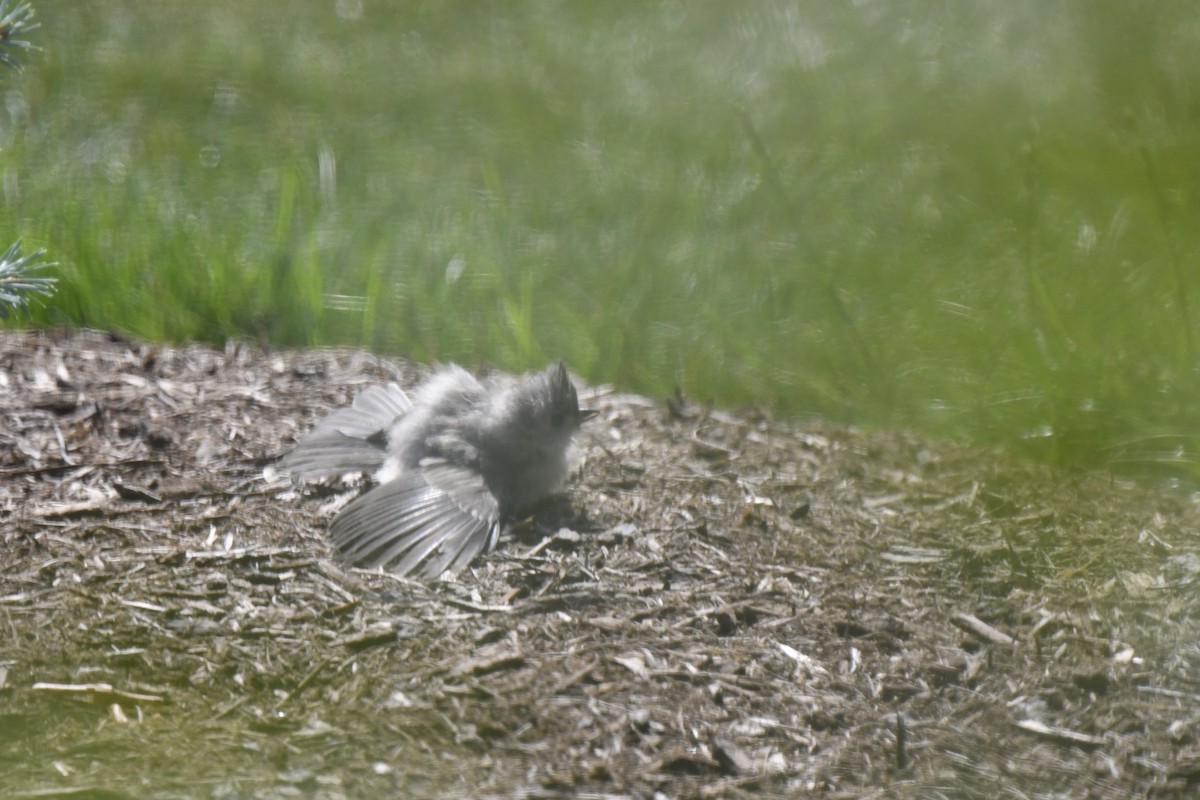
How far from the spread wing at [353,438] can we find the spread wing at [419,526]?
26 cm

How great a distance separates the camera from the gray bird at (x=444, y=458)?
3.82m

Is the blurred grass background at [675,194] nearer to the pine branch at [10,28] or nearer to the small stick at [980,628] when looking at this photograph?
the small stick at [980,628]

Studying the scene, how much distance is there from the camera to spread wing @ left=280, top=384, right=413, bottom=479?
421 centimetres

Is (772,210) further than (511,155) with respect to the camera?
No

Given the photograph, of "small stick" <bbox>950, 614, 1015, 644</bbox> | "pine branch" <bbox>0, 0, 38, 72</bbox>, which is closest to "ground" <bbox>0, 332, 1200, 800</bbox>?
"small stick" <bbox>950, 614, 1015, 644</bbox>

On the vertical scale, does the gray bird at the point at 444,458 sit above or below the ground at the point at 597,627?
above

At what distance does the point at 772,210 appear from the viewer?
24.9 feet

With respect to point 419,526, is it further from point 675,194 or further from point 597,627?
point 675,194

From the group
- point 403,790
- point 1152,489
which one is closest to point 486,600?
point 403,790

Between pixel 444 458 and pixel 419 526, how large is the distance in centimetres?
48

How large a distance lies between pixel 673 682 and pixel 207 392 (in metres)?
2.36

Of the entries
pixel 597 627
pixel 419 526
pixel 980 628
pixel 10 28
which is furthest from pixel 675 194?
pixel 10 28

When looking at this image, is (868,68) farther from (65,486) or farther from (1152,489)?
(65,486)

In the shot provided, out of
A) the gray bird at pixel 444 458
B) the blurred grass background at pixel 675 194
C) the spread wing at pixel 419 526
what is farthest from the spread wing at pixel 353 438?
the blurred grass background at pixel 675 194
